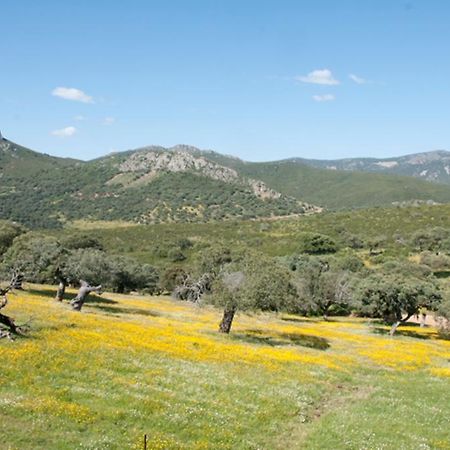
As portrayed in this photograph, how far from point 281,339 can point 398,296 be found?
23484mm

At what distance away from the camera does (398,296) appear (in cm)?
6344

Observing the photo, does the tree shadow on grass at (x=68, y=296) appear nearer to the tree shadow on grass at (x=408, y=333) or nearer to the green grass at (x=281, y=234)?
the tree shadow on grass at (x=408, y=333)

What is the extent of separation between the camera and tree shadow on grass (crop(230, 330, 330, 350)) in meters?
44.1

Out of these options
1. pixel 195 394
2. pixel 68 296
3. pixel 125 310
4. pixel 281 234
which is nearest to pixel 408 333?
pixel 125 310

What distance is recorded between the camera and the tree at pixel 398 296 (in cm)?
6350

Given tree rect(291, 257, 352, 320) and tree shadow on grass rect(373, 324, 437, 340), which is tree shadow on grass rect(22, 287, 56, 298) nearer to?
tree rect(291, 257, 352, 320)

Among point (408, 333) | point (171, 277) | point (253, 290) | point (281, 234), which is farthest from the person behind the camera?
point (281, 234)

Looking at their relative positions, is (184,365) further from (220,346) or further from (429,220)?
(429,220)

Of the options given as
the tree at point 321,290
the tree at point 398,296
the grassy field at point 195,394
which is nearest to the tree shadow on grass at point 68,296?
the grassy field at point 195,394

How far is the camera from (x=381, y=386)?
105ft

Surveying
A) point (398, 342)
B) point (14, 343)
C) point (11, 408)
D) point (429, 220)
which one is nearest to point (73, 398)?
point (11, 408)

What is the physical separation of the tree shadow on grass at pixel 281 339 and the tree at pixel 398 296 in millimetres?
16722

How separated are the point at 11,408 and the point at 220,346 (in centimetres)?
2067

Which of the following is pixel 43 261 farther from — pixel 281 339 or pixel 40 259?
pixel 281 339
